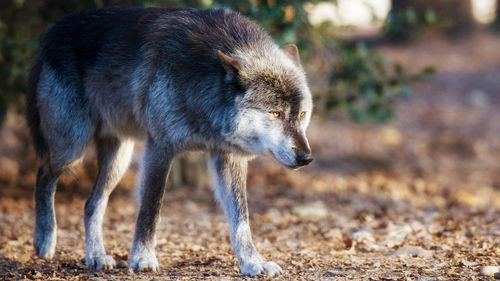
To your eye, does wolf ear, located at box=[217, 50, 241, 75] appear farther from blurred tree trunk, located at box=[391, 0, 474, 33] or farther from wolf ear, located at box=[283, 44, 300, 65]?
blurred tree trunk, located at box=[391, 0, 474, 33]

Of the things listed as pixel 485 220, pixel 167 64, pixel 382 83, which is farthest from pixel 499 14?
pixel 167 64

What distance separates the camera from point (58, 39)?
5281 mm

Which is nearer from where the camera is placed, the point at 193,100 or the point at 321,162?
the point at 193,100

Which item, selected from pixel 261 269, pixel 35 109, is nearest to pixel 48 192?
pixel 35 109

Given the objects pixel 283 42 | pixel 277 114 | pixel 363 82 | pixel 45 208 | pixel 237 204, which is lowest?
pixel 45 208

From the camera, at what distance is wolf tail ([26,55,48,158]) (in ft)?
17.7

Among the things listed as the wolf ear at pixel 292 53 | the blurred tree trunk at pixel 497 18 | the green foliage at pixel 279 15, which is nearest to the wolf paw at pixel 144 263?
the wolf ear at pixel 292 53

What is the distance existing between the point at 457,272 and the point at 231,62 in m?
2.12

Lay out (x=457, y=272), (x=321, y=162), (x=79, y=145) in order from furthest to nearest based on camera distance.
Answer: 1. (x=321, y=162)
2. (x=79, y=145)
3. (x=457, y=272)

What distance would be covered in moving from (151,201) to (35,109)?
1.60 m

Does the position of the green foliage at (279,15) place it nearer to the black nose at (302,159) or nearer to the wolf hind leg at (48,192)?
the wolf hind leg at (48,192)

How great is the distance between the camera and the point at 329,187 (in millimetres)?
8305

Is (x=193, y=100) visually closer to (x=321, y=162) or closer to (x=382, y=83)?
(x=382, y=83)

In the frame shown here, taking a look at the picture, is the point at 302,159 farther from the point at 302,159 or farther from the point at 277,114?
the point at 277,114
